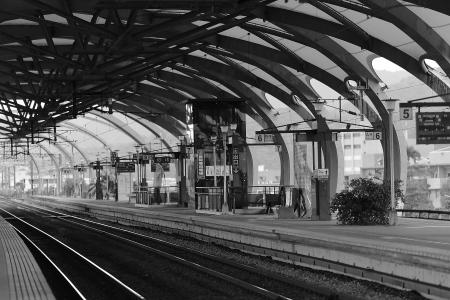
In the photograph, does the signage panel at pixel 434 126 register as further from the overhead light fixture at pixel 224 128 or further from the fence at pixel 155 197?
→ the fence at pixel 155 197

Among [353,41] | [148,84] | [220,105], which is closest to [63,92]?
[220,105]

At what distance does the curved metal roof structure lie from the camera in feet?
71.6

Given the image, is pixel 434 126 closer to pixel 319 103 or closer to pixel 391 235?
pixel 391 235

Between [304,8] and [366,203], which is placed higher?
[304,8]

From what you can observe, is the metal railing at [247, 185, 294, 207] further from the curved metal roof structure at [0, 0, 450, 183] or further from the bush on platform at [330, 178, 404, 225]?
the bush on platform at [330, 178, 404, 225]

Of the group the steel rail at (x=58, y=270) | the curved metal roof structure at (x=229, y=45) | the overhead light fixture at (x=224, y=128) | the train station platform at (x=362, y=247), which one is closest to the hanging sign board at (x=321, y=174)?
the train station platform at (x=362, y=247)

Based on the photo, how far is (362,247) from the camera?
607 inches

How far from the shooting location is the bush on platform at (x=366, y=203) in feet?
80.4

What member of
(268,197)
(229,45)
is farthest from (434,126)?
(268,197)

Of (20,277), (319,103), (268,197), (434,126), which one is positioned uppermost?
(319,103)

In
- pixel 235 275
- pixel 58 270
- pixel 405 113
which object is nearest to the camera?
→ pixel 235 275

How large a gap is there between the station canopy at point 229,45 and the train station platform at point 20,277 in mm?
7165

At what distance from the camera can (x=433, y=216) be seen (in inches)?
1161

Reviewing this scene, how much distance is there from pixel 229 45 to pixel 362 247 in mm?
21283
